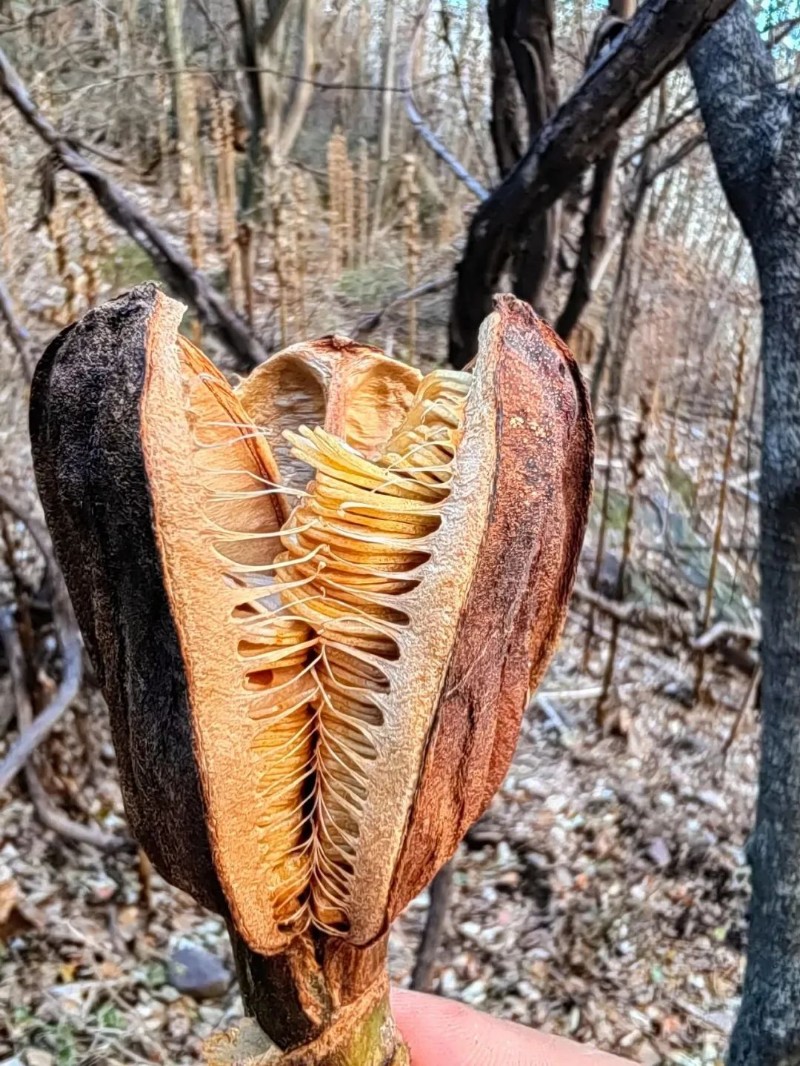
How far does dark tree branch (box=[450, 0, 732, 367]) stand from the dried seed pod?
1.08m

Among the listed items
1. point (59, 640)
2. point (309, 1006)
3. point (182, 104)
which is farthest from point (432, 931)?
point (182, 104)

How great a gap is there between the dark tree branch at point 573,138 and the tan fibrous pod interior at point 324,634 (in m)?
1.18

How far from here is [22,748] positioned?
2.33m

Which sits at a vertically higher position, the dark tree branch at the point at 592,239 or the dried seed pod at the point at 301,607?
the dark tree branch at the point at 592,239

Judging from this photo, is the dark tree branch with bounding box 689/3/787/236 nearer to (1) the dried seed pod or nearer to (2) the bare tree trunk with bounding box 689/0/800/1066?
(2) the bare tree trunk with bounding box 689/0/800/1066

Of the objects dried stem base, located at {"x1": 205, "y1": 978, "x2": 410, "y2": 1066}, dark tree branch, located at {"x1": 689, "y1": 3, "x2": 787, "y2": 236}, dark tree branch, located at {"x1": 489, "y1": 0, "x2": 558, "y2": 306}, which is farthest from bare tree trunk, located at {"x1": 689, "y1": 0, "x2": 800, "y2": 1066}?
dried stem base, located at {"x1": 205, "y1": 978, "x2": 410, "y2": 1066}

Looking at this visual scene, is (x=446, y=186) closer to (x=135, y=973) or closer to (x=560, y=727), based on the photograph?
(x=560, y=727)

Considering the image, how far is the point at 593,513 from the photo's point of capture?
463 centimetres

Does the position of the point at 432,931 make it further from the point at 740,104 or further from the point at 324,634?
the point at 740,104

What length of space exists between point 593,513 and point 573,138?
9.57ft

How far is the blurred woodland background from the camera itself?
7.48 ft

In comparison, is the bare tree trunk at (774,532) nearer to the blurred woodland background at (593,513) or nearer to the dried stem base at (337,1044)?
the blurred woodland background at (593,513)

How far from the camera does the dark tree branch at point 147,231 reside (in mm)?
2279

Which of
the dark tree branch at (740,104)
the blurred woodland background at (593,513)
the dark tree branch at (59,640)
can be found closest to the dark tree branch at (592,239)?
the blurred woodland background at (593,513)
